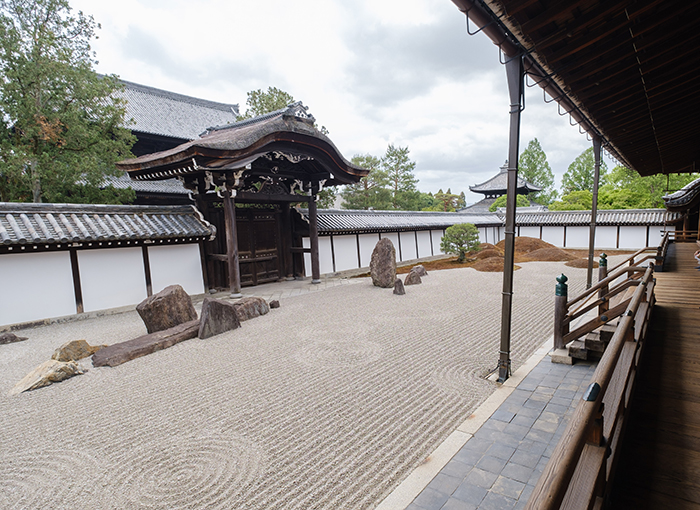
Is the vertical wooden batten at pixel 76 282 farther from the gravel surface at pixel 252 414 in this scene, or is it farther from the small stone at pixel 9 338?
the small stone at pixel 9 338

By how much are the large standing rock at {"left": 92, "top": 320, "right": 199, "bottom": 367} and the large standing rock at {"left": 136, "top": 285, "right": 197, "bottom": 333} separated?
20 centimetres

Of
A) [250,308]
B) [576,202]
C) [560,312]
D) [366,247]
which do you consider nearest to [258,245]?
[250,308]

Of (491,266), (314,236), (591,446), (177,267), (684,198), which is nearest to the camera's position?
(591,446)

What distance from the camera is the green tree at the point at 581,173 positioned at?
3450cm

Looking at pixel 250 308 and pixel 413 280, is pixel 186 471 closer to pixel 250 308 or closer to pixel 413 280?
pixel 250 308

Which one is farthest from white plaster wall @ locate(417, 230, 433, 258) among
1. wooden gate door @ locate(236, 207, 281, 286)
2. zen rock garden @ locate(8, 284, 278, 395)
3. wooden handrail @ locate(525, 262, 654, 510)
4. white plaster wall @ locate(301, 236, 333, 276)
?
wooden handrail @ locate(525, 262, 654, 510)

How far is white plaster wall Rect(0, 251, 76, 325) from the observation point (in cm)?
838

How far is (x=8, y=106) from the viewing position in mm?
9609

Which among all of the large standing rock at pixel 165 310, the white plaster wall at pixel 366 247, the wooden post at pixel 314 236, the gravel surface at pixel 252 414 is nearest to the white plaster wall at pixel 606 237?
the white plaster wall at pixel 366 247

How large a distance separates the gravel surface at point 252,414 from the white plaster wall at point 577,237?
21.3 metres

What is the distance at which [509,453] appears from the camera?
338cm

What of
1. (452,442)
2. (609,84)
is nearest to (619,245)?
(609,84)

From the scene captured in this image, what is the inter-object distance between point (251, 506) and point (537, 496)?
102 inches

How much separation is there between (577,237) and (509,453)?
89.5 feet
